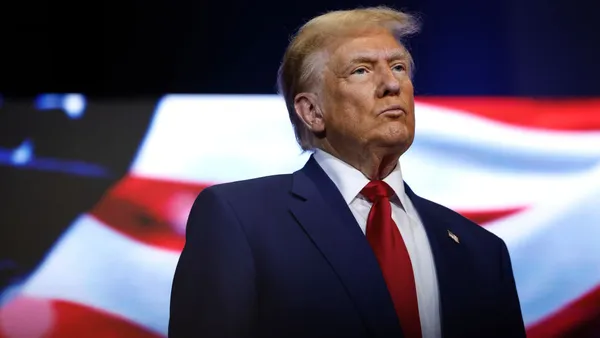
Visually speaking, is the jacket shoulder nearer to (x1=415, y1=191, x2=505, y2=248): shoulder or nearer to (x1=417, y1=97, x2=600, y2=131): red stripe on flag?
(x1=415, y1=191, x2=505, y2=248): shoulder

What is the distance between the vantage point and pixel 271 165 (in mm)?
2283

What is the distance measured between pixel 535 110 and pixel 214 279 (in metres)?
1.37

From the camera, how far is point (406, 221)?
5.67 ft

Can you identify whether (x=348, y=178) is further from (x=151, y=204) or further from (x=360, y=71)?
(x=151, y=204)

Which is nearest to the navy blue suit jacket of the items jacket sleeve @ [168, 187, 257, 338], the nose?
jacket sleeve @ [168, 187, 257, 338]

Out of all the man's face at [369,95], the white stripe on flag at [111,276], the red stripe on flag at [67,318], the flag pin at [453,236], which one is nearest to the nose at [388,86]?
the man's face at [369,95]

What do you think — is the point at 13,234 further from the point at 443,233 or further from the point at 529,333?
the point at 529,333

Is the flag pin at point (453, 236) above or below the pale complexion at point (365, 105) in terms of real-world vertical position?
below

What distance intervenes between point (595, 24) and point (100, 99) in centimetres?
163

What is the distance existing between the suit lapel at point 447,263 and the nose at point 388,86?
0.84 ft

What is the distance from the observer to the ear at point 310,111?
1.81 m

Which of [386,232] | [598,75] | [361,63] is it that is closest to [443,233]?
[386,232]

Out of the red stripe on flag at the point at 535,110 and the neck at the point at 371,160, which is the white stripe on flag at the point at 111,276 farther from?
the red stripe on flag at the point at 535,110

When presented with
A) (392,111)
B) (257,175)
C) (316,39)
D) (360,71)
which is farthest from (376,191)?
(257,175)
